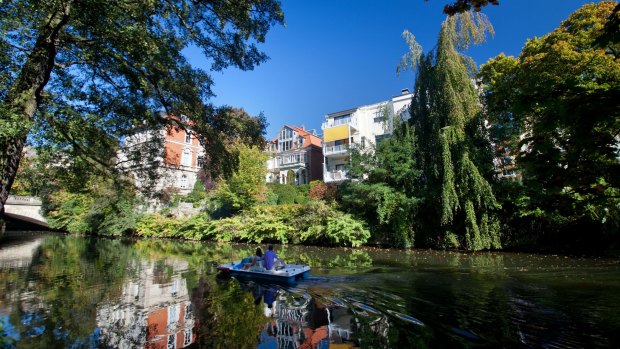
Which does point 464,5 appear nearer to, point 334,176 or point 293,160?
point 334,176

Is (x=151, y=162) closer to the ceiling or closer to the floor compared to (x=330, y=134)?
closer to the floor

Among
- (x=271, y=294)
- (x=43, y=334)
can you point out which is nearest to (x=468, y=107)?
(x=271, y=294)

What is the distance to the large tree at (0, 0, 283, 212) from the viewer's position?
6.19 metres

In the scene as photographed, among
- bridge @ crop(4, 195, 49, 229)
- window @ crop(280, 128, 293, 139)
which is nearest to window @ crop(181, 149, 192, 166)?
window @ crop(280, 128, 293, 139)

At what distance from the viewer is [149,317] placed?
779 cm

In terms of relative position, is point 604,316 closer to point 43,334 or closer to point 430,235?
point 43,334

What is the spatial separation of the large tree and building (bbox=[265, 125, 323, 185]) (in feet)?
110

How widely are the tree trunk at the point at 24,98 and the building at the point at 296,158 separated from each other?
119ft

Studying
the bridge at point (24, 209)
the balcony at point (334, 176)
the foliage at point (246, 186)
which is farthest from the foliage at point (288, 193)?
the bridge at point (24, 209)

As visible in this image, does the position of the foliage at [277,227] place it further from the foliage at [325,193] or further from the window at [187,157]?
the window at [187,157]

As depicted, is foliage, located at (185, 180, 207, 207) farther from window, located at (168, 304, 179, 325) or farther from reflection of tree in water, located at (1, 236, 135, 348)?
window, located at (168, 304, 179, 325)

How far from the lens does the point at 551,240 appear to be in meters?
17.6

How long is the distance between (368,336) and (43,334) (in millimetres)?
6414

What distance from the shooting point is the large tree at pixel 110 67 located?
244 inches
